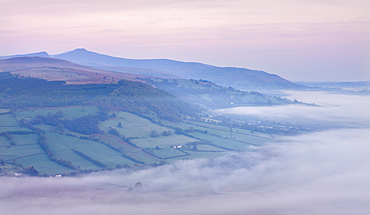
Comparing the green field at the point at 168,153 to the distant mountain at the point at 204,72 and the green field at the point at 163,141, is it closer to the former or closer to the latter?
the green field at the point at 163,141

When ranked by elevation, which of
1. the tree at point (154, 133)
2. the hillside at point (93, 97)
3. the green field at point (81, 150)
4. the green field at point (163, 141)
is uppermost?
the hillside at point (93, 97)

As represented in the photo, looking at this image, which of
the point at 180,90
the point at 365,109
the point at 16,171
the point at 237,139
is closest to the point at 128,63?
the point at 180,90

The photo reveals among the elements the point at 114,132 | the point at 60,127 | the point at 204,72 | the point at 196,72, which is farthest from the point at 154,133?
the point at 196,72

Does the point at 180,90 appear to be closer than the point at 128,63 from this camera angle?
Yes

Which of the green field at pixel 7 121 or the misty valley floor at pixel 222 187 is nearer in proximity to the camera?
the misty valley floor at pixel 222 187

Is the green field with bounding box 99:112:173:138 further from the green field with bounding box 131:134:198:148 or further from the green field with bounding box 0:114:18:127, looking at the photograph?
the green field with bounding box 0:114:18:127

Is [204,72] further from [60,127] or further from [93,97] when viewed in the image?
[60,127]

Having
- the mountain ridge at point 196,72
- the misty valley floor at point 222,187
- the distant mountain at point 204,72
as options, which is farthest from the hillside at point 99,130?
the distant mountain at point 204,72

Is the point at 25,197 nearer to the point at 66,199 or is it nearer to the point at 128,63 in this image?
the point at 66,199
